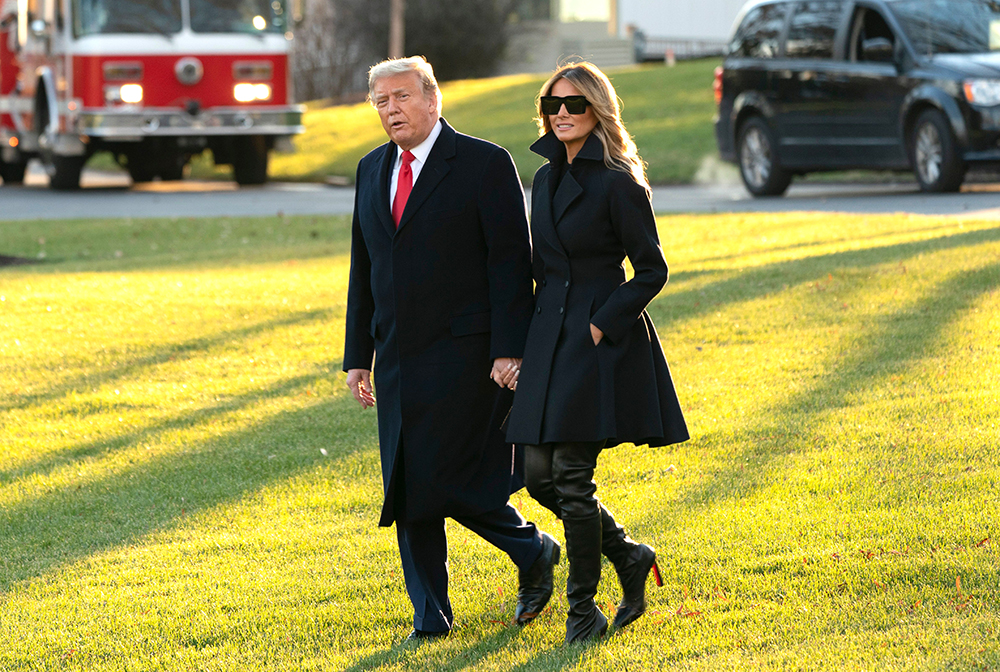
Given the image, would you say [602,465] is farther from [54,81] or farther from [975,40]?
[54,81]

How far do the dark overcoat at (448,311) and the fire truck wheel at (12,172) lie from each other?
845 inches

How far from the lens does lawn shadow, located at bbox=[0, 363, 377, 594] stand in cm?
521

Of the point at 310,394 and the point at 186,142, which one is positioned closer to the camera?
the point at 310,394

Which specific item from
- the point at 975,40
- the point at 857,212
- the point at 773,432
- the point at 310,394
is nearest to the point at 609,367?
the point at 773,432

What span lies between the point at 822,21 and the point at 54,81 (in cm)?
1099

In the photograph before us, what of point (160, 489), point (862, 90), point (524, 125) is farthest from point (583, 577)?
point (524, 125)

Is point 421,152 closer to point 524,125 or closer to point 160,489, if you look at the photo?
point 160,489

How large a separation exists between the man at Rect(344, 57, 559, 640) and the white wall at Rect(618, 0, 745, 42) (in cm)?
4509

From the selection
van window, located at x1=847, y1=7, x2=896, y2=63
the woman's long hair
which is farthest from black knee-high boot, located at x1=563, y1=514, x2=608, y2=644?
van window, located at x1=847, y1=7, x2=896, y2=63

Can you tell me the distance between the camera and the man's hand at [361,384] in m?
4.35

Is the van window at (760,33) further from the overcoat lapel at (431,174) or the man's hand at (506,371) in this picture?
the man's hand at (506,371)

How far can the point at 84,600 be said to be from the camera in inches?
181

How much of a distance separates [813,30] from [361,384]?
41.0 ft

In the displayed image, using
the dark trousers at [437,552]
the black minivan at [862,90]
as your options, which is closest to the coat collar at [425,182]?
the dark trousers at [437,552]
